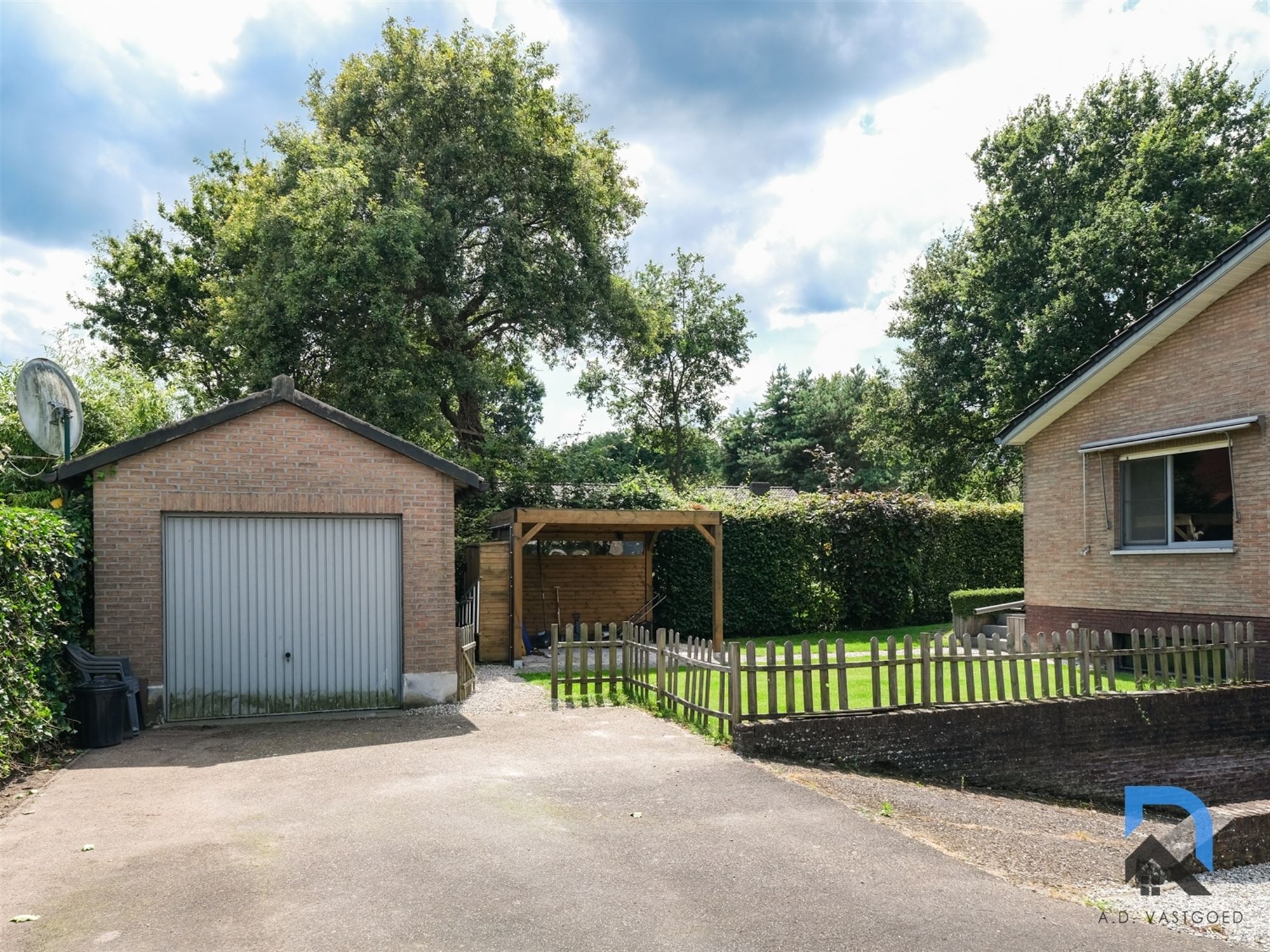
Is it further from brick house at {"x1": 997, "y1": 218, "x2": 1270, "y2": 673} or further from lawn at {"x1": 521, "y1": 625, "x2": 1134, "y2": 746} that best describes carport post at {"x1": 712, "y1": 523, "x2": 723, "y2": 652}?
brick house at {"x1": 997, "y1": 218, "x2": 1270, "y2": 673}

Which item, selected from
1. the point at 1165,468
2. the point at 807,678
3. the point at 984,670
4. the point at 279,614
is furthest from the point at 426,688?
the point at 1165,468

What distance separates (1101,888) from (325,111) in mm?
24251

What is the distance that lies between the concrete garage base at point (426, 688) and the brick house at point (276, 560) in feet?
0.06

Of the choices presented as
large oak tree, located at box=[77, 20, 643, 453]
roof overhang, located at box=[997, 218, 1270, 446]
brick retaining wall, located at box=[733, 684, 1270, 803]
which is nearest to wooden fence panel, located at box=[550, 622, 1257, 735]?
brick retaining wall, located at box=[733, 684, 1270, 803]

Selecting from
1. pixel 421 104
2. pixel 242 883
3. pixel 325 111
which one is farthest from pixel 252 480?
pixel 325 111

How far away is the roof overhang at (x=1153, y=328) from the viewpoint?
12.3 meters

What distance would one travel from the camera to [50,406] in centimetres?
1048

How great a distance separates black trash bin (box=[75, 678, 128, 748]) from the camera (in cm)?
923

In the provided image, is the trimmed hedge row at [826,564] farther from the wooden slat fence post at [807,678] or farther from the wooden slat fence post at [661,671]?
the wooden slat fence post at [807,678]

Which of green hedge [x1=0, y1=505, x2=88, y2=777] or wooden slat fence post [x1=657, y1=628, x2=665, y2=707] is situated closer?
green hedge [x1=0, y1=505, x2=88, y2=777]

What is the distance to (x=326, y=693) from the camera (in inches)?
442

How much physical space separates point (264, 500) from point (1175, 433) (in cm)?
1276

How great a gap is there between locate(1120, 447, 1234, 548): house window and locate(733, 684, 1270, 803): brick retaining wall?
2.69 meters

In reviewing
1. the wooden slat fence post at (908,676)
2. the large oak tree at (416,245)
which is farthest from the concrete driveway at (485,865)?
the large oak tree at (416,245)
